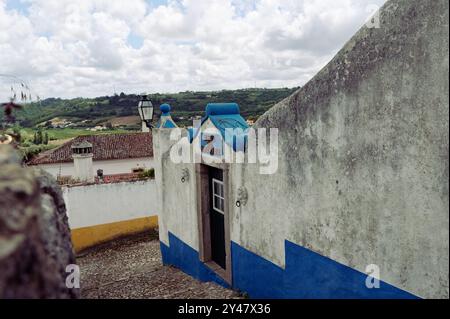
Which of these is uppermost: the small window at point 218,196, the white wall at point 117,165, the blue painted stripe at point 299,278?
the small window at point 218,196

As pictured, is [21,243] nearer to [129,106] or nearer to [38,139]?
[38,139]

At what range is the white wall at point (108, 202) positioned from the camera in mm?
12875

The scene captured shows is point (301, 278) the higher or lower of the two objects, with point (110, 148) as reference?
lower

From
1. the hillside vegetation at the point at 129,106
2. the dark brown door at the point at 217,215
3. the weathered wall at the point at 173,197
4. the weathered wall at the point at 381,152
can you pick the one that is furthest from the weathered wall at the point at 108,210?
the hillside vegetation at the point at 129,106

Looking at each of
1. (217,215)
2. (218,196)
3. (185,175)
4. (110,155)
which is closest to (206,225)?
(217,215)

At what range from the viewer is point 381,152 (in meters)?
3.93

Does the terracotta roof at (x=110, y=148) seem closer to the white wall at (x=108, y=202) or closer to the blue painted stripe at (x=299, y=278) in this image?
the white wall at (x=108, y=202)

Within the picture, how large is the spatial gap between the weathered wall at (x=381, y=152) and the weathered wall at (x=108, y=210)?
330 inches

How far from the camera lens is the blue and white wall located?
3471 millimetres

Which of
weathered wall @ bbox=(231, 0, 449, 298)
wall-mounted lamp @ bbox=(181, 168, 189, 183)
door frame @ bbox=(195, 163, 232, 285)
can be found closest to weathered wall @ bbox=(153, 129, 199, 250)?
wall-mounted lamp @ bbox=(181, 168, 189, 183)

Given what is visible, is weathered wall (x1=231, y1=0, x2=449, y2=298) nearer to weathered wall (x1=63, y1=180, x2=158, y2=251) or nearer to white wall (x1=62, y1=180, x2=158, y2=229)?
weathered wall (x1=63, y1=180, x2=158, y2=251)

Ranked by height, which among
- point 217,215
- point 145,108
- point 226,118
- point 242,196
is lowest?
point 217,215

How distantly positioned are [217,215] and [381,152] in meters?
4.11

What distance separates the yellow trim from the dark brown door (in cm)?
669
